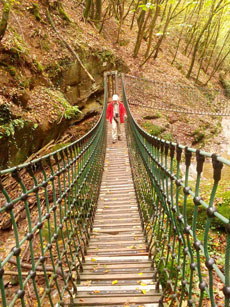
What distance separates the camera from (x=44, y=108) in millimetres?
6098

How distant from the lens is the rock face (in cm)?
496

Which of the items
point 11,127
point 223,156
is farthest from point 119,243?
point 223,156

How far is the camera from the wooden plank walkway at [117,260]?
77.7 inches

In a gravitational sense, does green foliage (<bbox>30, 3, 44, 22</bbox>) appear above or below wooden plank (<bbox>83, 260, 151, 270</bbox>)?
above

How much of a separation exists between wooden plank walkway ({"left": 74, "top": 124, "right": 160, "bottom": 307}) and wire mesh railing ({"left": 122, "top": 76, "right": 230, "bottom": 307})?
16cm

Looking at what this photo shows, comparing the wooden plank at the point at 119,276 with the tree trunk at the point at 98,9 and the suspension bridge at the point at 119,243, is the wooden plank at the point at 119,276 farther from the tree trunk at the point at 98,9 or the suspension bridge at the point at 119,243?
the tree trunk at the point at 98,9

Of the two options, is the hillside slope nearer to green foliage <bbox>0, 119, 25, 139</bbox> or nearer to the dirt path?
green foliage <bbox>0, 119, 25, 139</bbox>

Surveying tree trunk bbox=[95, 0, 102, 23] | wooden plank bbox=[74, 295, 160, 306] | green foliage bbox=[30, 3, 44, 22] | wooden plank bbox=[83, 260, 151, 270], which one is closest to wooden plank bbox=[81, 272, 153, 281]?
wooden plank bbox=[83, 260, 151, 270]

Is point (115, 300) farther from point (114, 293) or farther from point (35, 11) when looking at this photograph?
point (35, 11)

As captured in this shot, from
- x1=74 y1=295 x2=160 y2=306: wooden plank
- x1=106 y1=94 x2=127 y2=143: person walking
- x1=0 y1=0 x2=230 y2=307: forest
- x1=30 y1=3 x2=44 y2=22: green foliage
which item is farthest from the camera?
x1=30 y1=3 x2=44 y2=22: green foliage

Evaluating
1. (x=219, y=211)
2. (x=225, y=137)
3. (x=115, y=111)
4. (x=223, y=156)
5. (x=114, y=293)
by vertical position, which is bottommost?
(x=114, y=293)

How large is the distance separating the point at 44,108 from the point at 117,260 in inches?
189

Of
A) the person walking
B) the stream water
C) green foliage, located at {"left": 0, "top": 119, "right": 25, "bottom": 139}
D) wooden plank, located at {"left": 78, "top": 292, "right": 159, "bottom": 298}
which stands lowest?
wooden plank, located at {"left": 78, "top": 292, "right": 159, "bottom": 298}

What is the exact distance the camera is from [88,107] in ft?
31.2
